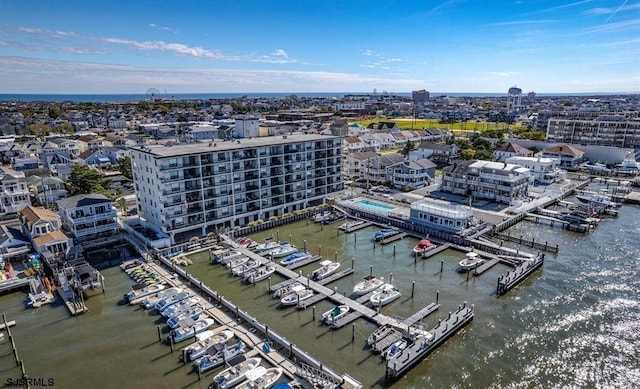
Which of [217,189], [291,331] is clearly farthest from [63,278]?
[291,331]

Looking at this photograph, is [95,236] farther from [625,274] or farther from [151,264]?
[625,274]

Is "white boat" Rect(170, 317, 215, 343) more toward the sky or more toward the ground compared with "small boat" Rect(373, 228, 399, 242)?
more toward the ground

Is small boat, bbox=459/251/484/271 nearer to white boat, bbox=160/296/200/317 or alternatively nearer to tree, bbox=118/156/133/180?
white boat, bbox=160/296/200/317

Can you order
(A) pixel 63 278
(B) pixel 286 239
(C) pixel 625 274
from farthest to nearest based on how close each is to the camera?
(B) pixel 286 239, (C) pixel 625 274, (A) pixel 63 278

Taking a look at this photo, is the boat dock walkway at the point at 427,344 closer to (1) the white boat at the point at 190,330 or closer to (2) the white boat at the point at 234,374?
(2) the white boat at the point at 234,374

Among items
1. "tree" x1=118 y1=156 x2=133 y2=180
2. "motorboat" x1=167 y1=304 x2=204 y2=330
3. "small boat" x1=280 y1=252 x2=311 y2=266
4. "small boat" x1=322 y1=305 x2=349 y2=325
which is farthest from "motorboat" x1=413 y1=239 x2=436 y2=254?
"tree" x1=118 y1=156 x2=133 y2=180

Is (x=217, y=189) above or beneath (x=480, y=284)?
above

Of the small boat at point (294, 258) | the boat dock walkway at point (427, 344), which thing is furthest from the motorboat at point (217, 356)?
the small boat at point (294, 258)

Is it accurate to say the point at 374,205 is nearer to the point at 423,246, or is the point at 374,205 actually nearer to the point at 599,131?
the point at 423,246
